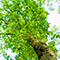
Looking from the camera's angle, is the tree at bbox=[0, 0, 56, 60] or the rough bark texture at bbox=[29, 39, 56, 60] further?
the tree at bbox=[0, 0, 56, 60]

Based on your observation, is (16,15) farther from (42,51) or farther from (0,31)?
(42,51)

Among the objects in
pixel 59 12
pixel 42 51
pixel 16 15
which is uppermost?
pixel 59 12

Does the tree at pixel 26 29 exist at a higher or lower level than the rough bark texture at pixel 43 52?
higher

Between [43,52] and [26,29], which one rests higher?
[26,29]

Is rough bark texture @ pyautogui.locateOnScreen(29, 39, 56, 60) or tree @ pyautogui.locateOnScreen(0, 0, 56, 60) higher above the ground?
tree @ pyautogui.locateOnScreen(0, 0, 56, 60)

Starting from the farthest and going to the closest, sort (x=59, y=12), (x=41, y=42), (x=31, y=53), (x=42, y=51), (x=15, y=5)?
1. (x=59, y=12)
2. (x=31, y=53)
3. (x=15, y=5)
4. (x=41, y=42)
5. (x=42, y=51)

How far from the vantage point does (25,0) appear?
8750 millimetres

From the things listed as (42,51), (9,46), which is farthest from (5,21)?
(42,51)

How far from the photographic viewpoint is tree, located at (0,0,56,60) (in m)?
6.89

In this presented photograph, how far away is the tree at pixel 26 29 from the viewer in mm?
6895

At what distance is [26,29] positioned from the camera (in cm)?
768

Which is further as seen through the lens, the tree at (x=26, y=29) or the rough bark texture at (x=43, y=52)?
the tree at (x=26, y=29)

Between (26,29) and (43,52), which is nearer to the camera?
(43,52)

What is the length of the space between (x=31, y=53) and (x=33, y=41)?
2.03 metres
